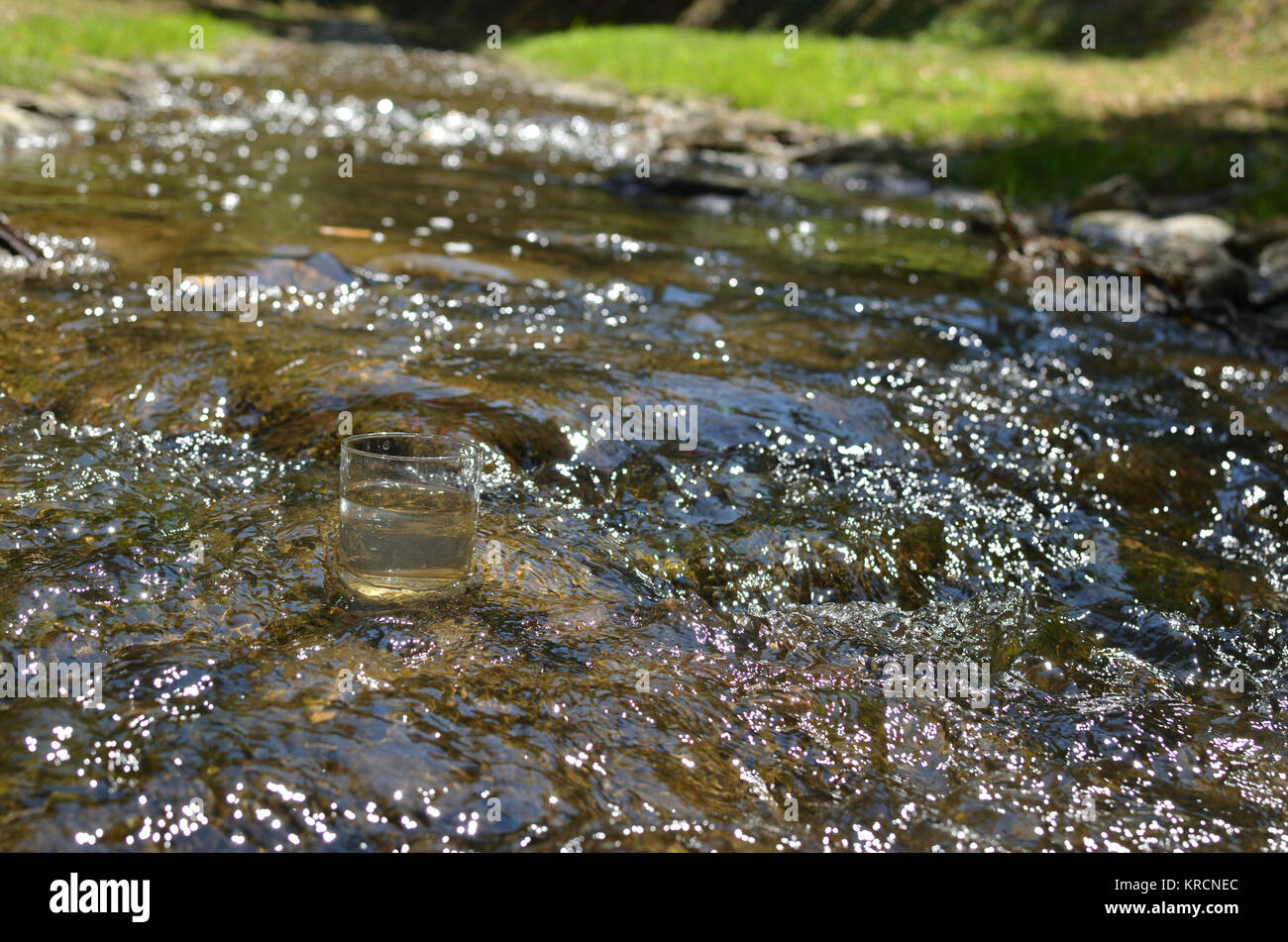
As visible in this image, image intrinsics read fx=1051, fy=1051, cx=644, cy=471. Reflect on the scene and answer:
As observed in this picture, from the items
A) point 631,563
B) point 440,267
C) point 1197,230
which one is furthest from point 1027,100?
point 631,563

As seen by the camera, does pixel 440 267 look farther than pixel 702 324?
Yes

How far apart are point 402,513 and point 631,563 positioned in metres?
0.84

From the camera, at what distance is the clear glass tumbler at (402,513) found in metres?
2.78

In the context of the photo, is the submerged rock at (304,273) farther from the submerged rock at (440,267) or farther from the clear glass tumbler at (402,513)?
the clear glass tumbler at (402,513)

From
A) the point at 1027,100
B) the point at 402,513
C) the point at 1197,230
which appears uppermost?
the point at 1027,100

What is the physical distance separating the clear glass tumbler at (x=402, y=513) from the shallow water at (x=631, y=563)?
0.10m

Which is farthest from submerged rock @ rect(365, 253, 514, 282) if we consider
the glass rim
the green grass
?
the green grass

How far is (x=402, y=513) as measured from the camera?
276 centimetres

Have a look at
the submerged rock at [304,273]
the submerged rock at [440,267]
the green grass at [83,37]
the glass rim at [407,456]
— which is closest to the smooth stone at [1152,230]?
the submerged rock at [440,267]

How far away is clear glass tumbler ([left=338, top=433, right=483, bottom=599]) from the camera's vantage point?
278 cm

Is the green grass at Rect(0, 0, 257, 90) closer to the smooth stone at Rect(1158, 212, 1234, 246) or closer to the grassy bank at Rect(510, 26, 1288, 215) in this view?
the grassy bank at Rect(510, 26, 1288, 215)

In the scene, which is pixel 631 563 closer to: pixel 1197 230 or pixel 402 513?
pixel 402 513

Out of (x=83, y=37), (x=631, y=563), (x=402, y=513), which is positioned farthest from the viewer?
(x=83, y=37)

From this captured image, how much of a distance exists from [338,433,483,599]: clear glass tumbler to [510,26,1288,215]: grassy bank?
383 inches
